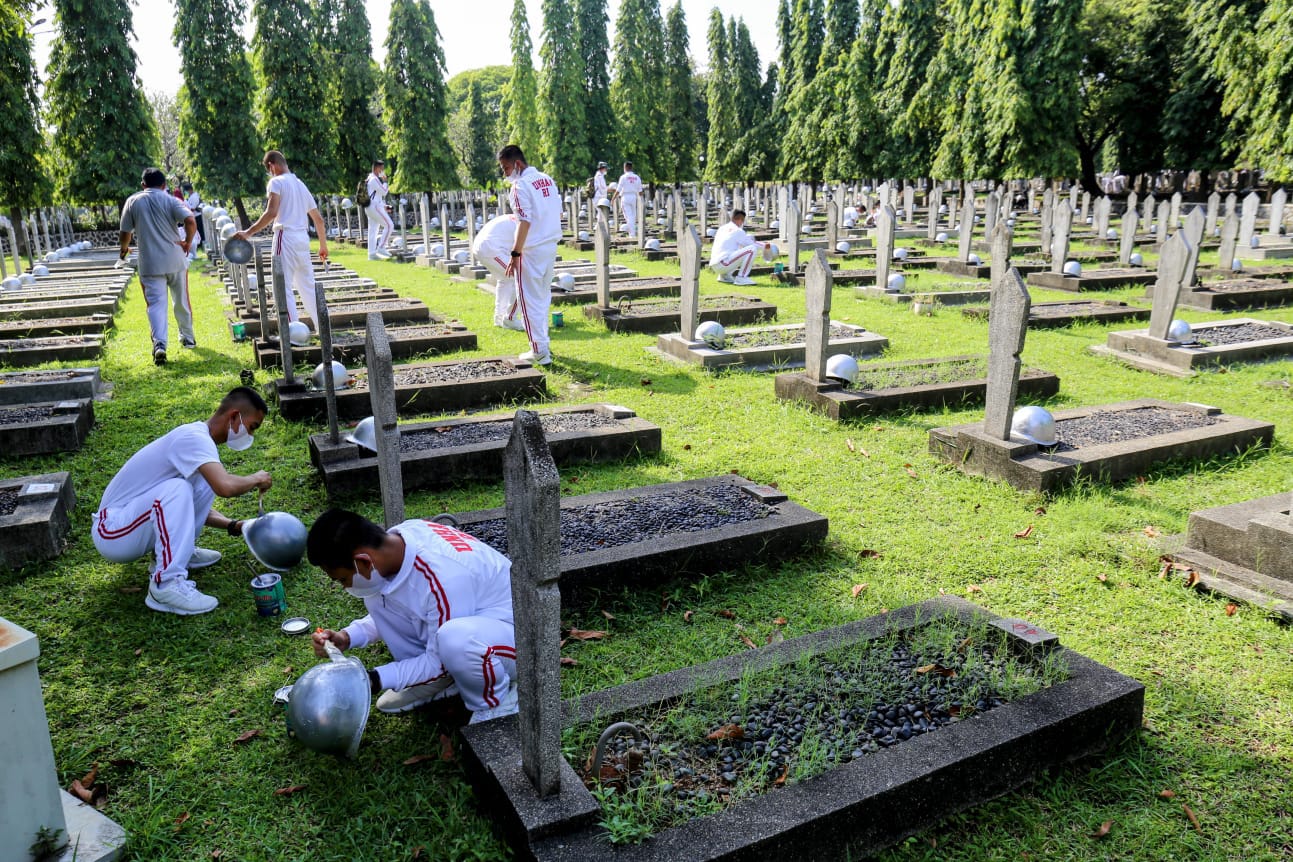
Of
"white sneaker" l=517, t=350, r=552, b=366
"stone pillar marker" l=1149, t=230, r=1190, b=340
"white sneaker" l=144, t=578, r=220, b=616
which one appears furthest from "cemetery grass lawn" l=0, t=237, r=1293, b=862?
"stone pillar marker" l=1149, t=230, r=1190, b=340

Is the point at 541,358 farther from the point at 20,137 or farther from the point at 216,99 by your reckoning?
the point at 216,99

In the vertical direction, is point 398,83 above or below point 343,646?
above

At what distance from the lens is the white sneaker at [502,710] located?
10.6ft

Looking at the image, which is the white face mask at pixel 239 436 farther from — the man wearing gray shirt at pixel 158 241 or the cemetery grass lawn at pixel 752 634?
the man wearing gray shirt at pixel 158 241

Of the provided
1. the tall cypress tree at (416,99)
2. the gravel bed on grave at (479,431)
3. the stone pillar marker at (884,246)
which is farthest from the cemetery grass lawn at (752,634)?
the tall cypress tree at (416,99)

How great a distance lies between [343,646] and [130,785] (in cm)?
86

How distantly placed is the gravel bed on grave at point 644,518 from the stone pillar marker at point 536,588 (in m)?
1.90

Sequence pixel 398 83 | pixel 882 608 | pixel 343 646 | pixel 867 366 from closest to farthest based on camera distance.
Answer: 1. pixel 343 646
2. pixel 882 608
3. pixel 867 366
4. pixel 398 83

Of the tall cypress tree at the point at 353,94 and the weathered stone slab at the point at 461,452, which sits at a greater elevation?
the tall cypress tree at the point at 353,94

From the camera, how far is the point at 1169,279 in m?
9.03

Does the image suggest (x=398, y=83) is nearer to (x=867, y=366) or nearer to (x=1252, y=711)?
(x=867, y=366)

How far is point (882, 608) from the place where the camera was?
4.36 meters

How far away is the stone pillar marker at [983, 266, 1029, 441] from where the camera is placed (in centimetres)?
591

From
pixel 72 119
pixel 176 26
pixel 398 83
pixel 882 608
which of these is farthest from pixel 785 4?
pixel 882 608
